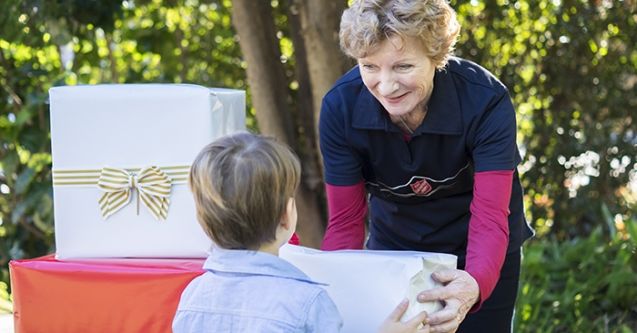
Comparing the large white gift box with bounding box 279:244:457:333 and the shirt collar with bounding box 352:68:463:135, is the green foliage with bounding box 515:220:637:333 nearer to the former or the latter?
the shirt collar with bounding box 352:68:463:135

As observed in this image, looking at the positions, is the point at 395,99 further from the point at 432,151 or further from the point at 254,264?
the point at 254,264

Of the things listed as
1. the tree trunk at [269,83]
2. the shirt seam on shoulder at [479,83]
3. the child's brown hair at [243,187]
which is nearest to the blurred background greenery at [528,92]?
the tree trunk at [269,83]

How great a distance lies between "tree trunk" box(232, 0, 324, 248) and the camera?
13.1 ft

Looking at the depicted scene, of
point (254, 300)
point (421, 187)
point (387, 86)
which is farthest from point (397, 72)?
point (254, 300)

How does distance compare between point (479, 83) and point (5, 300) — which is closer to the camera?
point (479, 83)

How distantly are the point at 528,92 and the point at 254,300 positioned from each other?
11.0ft

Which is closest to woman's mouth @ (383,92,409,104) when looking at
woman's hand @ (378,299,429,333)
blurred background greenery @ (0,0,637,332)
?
woman's hand @ (378,299,429,333)

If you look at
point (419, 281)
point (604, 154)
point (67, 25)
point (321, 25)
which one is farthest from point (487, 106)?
point (604, 154)

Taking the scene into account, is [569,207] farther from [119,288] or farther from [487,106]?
[119,288]

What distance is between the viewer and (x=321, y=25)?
145 inches

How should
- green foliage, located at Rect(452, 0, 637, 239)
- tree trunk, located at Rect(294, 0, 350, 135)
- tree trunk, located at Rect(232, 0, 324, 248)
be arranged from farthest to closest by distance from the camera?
green foliage, located at Rect(452, 0, 637, 239) → tree trunk, located at Rect(232, 0, 324, 248) → tree trunk, located at Rect(294, 0, 350, 135)

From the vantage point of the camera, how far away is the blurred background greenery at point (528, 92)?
13.2 feet

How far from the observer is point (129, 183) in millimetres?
2236

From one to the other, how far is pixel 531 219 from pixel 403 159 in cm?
286
